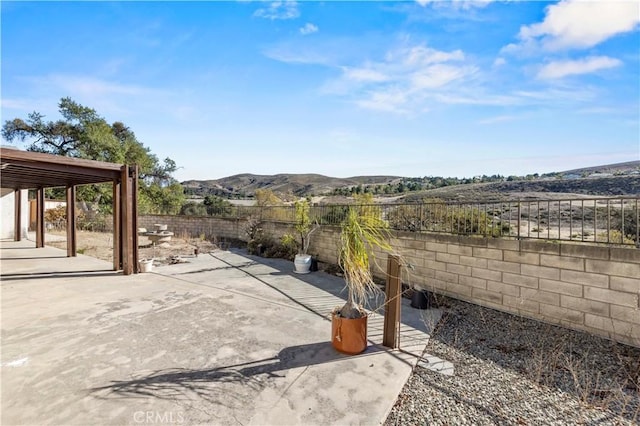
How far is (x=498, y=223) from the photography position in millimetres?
4809

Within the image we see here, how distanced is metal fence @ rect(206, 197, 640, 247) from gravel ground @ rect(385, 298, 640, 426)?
4.34 ft

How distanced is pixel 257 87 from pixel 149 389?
7.51 m

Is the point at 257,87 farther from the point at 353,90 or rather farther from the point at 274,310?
the point at 274,310

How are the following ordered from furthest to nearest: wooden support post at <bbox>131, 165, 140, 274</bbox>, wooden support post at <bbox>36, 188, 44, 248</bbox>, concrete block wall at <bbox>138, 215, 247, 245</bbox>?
concrete block wall at <bbox>138, 215, 247, 245</bbox> → wooden support post at <bbox>36, 188, 44, 248</bbox> → wooden support post at <bbox>131, 165, 140, 274</bbox>

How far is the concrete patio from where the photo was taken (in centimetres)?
239

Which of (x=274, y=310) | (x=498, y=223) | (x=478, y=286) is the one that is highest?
(x=498, y=223)

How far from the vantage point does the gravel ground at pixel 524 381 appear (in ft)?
7.86

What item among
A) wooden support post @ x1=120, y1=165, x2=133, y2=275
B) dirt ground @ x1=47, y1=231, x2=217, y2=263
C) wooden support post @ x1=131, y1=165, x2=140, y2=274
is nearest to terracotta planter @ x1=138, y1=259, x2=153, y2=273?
wooden support post @ x1=131, y1=165, x2=140, y2=274

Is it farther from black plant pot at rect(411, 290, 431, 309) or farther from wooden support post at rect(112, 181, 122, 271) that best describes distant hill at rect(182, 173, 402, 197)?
black plant pot at rect(411, 290, 431, 309)

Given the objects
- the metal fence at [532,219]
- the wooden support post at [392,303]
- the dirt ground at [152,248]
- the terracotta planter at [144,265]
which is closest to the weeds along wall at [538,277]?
the metal fence at [532,219]

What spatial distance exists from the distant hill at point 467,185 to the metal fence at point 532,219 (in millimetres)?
468

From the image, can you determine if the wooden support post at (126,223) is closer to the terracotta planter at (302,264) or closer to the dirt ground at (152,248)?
the dirt ground at (152,248)

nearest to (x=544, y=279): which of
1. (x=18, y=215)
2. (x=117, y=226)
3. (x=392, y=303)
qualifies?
(x=392, y=303)

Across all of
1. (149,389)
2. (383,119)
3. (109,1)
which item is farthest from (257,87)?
(149,389)
